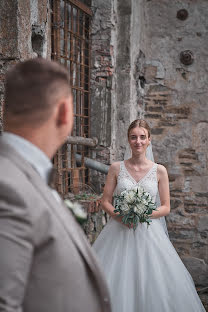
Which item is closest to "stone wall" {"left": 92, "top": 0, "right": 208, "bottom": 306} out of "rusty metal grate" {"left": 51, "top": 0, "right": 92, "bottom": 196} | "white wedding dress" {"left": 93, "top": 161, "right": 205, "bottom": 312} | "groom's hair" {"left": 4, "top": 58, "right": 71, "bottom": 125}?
"rusty metal grate" {"left": 51, "top": 0, "right": 92, "bottom": 196}

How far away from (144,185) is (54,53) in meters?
2.05

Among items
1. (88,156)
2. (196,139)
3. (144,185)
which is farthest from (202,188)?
(144,185)

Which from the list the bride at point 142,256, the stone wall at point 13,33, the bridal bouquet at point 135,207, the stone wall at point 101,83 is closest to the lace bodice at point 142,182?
the bride at point 142,256

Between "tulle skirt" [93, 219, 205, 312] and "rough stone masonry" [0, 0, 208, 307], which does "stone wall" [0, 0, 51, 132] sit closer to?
"tulle skirt" [93, 219, 205, 312]

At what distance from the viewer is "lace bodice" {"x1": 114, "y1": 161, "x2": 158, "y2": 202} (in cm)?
351

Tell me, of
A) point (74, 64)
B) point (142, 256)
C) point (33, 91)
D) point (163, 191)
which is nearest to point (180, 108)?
point (74, 64)

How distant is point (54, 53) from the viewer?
4375 millimetres

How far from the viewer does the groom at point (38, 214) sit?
1016 millimetres

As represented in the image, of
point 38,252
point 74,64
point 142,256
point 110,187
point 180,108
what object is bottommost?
point 142,256

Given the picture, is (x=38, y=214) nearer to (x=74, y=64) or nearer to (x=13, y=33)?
(x=13, y=33)

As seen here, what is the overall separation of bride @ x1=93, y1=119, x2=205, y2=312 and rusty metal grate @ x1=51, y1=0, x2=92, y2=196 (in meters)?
1.10

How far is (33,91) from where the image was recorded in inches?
44.6

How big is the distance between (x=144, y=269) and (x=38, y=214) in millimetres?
2331

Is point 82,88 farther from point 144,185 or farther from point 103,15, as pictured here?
point 144,185
